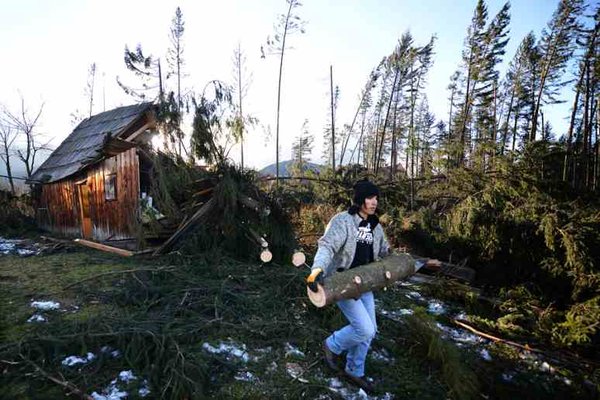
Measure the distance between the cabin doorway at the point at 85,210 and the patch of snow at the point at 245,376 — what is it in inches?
492

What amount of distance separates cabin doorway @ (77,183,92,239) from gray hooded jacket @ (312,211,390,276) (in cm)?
1330

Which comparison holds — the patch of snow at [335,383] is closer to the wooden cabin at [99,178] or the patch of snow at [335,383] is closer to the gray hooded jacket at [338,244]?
the gray hooded jacket at [338,244]

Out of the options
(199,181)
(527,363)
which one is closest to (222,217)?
(199,181)

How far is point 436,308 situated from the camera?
251 inches

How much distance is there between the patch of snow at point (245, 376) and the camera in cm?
360

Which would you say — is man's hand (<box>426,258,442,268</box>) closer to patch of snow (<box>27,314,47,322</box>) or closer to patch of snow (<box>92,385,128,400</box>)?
patch of snow (<box>92,385,128,400</box>)

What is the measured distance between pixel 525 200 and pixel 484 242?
4.08 ft

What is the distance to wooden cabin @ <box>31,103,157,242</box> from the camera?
11273mm

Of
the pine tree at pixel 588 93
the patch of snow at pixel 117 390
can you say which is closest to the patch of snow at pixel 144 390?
the patch of snow at pixel 117 390

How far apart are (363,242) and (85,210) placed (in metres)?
13.8

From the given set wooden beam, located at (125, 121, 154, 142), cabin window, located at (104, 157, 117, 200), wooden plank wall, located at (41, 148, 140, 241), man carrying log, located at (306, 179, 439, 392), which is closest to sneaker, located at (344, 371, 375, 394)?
man carrying log, located at (306, 179, 439, 392)

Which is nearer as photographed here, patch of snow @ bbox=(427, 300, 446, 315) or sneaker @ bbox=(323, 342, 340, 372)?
sneaker @ bbox=(323, 342, 340, 372)

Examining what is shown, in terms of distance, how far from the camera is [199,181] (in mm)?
8773

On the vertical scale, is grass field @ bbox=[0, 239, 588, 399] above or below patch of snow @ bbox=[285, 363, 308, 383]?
above
